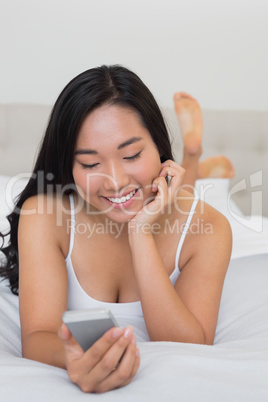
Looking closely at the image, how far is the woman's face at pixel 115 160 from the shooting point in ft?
4.57

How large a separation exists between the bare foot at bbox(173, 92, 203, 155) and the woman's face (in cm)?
159

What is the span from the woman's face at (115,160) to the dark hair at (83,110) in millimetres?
23

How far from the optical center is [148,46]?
3.12 m

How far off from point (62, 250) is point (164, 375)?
2.05ft

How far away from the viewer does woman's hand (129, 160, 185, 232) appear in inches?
57.2

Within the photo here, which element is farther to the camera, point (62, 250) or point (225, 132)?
point (225, 132)

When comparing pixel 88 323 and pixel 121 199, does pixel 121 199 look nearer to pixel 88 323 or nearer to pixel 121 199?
pixel 121 199

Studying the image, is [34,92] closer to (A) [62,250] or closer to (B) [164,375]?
(A) [62,250]

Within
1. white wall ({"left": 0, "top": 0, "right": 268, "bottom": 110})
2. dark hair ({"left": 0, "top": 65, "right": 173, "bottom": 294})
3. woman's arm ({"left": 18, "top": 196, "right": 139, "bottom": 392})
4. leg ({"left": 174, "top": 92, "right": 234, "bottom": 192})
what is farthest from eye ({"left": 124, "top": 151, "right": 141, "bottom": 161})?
white wall ({"left": 0, "top": 0, "right": 268, "bottom": 110})

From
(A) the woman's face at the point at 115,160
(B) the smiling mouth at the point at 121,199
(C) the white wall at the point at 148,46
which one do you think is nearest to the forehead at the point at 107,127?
(A) the woman's face at the point at 115,160

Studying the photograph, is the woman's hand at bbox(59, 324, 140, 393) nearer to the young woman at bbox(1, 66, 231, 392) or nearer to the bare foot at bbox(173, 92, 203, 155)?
the young woman at bbox(1, 66, 231, 392)

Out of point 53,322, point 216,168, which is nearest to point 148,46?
point 216,168

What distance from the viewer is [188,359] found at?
1.08 metres

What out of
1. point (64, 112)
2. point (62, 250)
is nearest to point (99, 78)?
point (64, 112)
